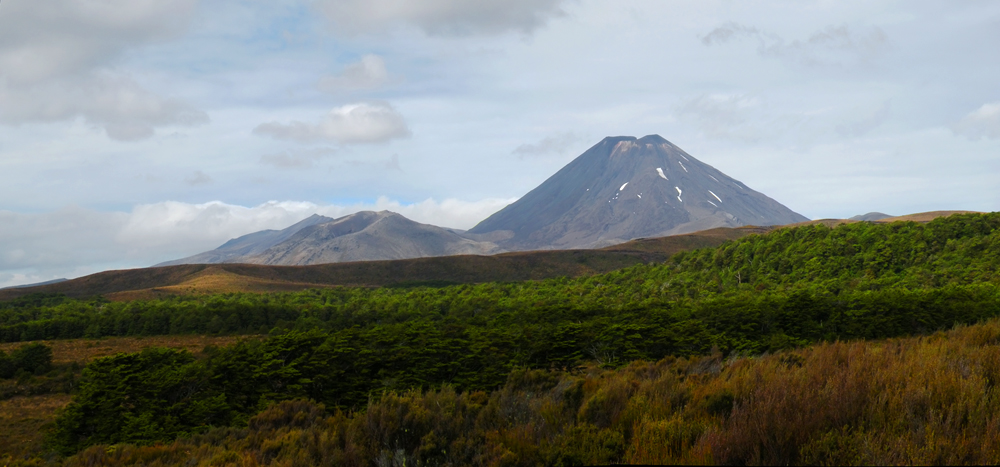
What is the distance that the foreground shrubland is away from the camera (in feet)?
14.1

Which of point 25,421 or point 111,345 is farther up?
point 111,345

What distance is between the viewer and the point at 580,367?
67.7ft

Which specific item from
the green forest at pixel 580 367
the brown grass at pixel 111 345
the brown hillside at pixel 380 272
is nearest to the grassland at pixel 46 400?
the brown grass at pixel 111 345

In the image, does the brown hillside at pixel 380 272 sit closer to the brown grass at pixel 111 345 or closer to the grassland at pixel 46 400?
the brown grass at pixel 111 345

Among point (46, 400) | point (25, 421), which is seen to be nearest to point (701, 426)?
point (25, 421)

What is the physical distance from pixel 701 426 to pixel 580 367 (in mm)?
15969

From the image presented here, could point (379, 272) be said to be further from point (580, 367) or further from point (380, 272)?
point (580, 367)

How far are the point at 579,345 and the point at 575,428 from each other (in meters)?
15.9

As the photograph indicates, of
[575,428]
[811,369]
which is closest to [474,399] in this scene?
[575,428]

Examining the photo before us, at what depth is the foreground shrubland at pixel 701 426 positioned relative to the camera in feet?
14.1

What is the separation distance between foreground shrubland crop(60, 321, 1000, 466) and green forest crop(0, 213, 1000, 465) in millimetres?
32

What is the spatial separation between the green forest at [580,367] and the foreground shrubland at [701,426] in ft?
0.10

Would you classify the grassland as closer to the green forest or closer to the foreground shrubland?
the green forest

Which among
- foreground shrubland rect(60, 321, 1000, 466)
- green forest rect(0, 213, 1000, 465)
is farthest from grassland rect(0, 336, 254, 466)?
foreground shrubland rect(60, 321, 1000, 466)
